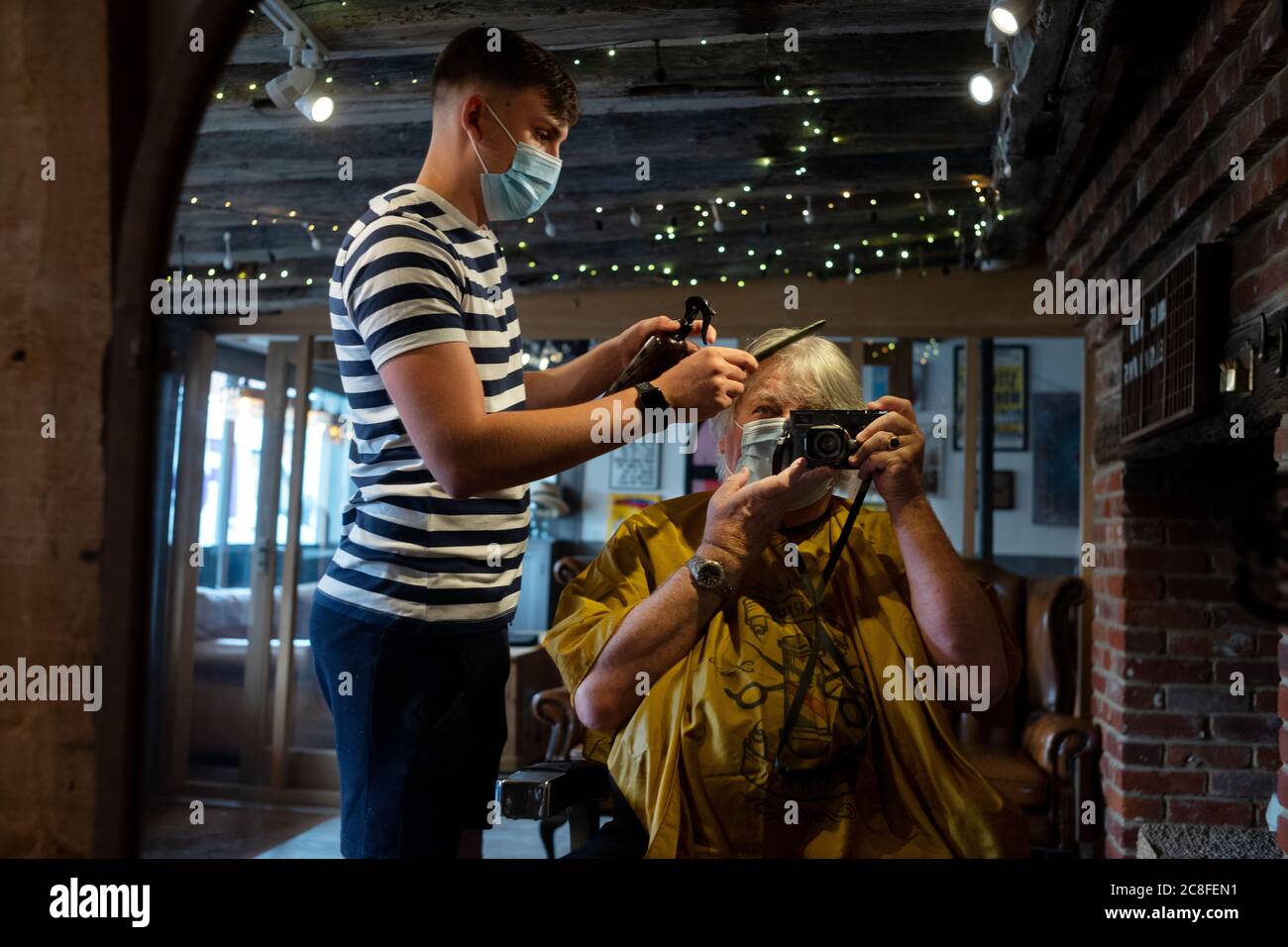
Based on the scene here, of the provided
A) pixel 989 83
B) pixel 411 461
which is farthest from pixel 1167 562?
pixel 411 461

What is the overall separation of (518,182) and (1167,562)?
2.25m

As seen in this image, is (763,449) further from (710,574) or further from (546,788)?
(546,788)

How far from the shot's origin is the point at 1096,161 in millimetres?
2551

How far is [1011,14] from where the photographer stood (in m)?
1.81

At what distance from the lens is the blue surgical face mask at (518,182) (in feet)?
4.35

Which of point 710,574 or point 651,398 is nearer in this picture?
point 651,398

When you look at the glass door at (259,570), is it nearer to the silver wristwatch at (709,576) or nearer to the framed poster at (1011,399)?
the framed poster at (1011,399)

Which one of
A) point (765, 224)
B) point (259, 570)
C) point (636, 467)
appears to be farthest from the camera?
point (636, 467)

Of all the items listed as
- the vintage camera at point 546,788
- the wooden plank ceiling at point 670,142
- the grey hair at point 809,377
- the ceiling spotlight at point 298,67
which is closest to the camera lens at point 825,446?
the grey hair at point 809,377

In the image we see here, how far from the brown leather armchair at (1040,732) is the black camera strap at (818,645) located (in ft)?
4.86

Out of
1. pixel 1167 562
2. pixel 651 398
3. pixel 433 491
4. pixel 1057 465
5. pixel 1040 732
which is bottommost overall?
pixel 1040 732

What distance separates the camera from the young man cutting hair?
1.11m
